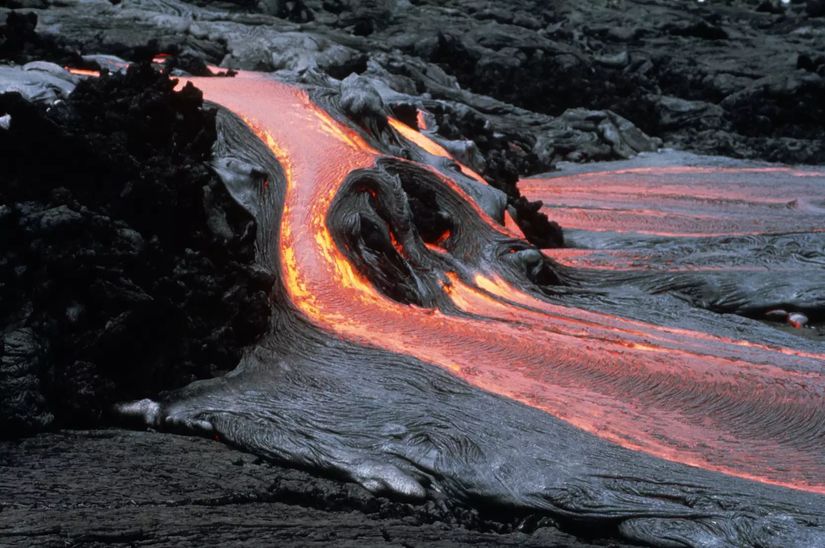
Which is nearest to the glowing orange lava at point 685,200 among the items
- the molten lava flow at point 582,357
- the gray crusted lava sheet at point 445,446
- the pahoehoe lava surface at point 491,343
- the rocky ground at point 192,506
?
the pahoehoe lava surface at point 491,343

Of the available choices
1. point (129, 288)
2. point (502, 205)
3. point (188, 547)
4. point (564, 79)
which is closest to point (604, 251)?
point (502, 205)

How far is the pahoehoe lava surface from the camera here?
390cm

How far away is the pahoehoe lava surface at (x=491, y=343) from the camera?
3.90 meters

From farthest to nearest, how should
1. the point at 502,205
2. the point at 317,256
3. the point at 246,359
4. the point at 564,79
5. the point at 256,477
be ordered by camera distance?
the point at 564,79, the point at 502,205, the point at 317,256, the point at 246,359, the point at 256,477

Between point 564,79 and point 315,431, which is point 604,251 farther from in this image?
point 564,79

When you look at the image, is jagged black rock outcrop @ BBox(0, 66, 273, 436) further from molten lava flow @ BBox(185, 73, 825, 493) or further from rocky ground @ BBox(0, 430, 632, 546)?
molten lava flow @ BBox(185, 73, 825, 493)

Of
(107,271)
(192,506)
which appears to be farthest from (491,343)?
(192,506)

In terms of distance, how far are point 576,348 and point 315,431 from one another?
5.52 feet

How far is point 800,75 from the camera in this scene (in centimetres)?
1947

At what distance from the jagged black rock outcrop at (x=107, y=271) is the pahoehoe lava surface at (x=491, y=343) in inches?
3.9

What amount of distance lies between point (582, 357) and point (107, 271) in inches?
102

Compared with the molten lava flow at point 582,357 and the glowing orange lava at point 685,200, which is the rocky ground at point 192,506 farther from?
the glowing orange lava at point 685,200

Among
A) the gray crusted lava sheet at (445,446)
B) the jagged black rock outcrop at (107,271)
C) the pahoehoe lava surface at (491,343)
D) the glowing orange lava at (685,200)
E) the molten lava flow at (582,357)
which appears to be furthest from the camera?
the glowing orange lava at (685,200)

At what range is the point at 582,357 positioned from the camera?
17.0ft
